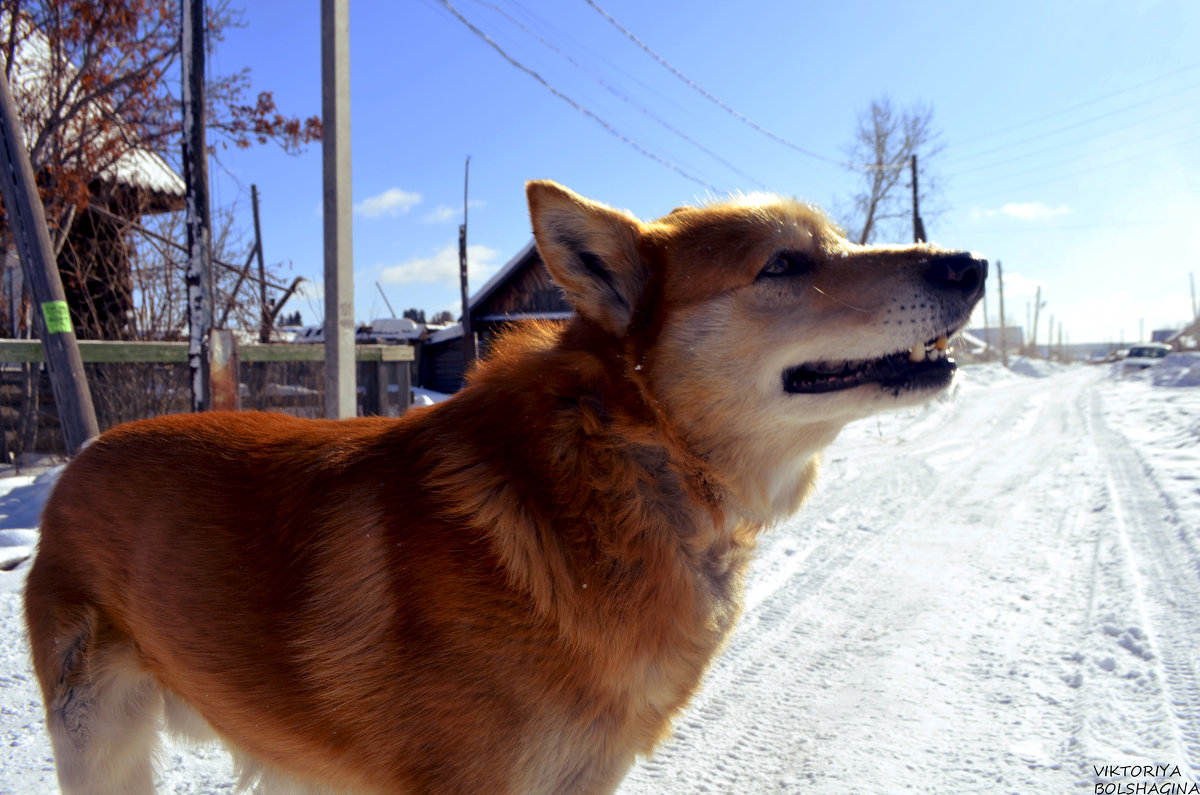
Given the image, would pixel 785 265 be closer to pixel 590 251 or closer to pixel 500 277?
pixel 590 251

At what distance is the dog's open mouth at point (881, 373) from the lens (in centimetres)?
218

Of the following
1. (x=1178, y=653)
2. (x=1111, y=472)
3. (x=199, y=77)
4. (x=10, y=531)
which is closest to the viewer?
(x=1178, y=653)

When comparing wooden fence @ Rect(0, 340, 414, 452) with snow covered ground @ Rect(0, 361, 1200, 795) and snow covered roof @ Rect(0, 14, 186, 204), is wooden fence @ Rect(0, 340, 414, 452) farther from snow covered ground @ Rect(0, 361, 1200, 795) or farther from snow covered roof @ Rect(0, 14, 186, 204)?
snow covered roof @ Rect(0, 14, 186, 204)

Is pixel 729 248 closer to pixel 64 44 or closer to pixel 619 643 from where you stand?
pixel 619 643

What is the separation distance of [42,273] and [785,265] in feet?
21.4

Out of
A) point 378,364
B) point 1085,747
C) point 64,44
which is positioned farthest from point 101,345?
point 1085,747

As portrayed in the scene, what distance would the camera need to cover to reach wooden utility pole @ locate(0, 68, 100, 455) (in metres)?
5.71

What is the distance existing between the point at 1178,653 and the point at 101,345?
10148 millimetres

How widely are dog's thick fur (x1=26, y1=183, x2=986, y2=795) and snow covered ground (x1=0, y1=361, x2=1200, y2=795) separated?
97cm

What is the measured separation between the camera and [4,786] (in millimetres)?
2521

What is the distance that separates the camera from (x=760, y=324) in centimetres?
219

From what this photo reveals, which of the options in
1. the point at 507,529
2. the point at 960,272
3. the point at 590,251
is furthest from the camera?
the point at 960,272

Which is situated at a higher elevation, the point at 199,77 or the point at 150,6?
the point at 150,6

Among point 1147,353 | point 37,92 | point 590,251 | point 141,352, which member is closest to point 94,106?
point 37,92
